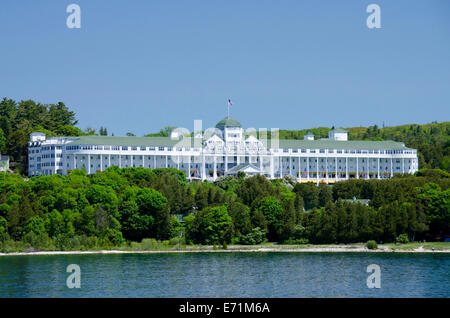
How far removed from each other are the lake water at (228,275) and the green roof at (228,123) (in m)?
74.1

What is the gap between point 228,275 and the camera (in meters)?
81.8

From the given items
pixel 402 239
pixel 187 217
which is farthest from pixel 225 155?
pixel 402 239

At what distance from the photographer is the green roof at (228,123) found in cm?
17550

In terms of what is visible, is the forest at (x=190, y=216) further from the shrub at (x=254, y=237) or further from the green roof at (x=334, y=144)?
the green roof at (x=334, y=144)

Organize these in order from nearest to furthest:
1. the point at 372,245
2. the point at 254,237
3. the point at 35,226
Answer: the point at 372,245
the point at 35,226
the point at 254,237

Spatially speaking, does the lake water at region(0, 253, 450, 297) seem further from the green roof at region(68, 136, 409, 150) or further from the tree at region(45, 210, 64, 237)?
the green roof at region(68, 136, 409, 150)

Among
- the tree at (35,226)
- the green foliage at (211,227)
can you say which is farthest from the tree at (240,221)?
the tree at (35,226)

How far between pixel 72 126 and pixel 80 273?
107910 mm

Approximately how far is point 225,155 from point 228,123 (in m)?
8.01

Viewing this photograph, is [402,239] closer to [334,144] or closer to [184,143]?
[184,143]

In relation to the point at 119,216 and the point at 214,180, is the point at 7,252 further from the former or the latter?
the point at 214,180

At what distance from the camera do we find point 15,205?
109m
